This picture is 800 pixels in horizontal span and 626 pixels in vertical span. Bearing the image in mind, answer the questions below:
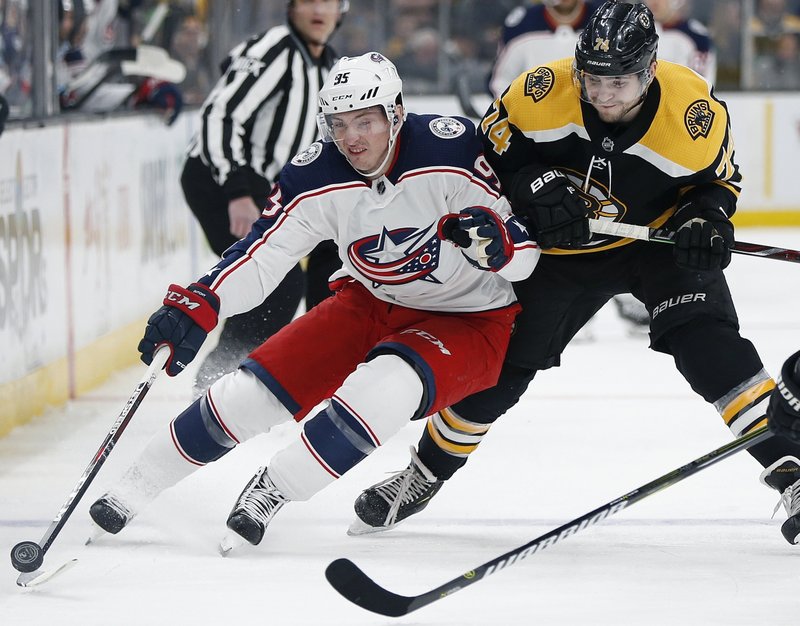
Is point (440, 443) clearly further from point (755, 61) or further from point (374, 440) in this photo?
point (755, 61)

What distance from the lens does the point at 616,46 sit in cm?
243

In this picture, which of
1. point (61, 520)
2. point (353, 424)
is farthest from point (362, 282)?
point (61, 520)

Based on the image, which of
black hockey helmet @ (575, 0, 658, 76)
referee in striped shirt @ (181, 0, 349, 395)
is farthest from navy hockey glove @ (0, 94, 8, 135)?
black hockey helmet @ (575, 0, 658, 76)

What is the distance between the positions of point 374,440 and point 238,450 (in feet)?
3.95

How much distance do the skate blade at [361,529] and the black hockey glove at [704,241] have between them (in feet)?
2.66

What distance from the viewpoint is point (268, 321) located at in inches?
148

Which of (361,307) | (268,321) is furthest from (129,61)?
(361,307)

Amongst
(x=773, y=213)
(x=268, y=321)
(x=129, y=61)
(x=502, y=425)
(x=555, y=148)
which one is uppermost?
(x=555, y=148)

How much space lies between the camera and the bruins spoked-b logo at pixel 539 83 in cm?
261

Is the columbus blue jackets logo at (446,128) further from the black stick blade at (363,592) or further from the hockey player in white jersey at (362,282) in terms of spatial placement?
the black stick blade at (363,592)

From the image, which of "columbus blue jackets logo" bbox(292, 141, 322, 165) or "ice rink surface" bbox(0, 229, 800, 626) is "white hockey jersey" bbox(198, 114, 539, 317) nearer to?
"columbus blue jackets logo" bbox(292, 141, 322, 165)

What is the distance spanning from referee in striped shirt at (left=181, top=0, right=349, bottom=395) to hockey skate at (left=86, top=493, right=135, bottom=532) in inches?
45.1

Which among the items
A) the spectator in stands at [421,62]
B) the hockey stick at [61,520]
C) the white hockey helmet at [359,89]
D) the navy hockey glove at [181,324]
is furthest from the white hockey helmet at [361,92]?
the spectator in stands at [421,62]

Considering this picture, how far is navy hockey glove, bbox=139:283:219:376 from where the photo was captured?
2.49m
